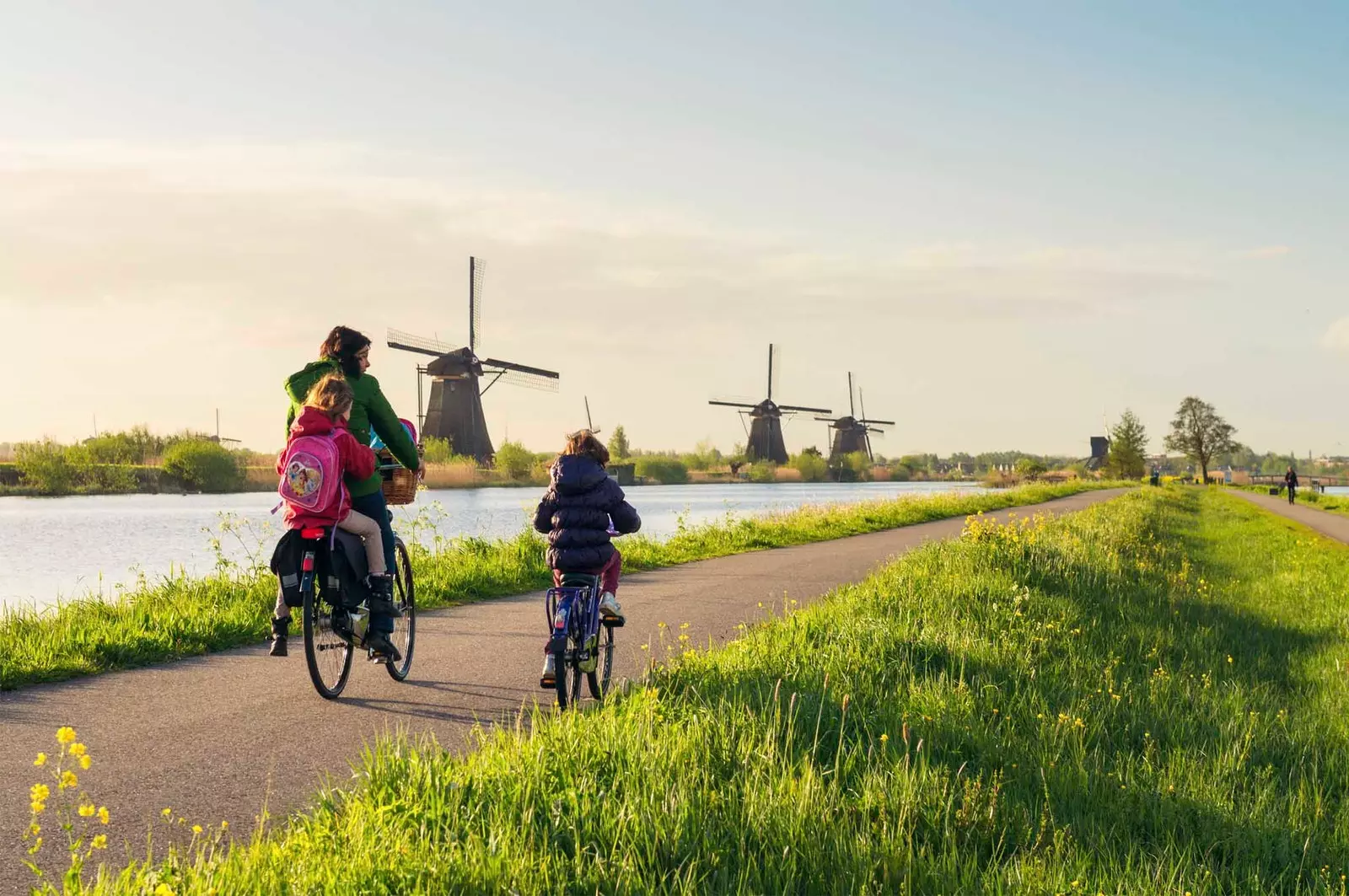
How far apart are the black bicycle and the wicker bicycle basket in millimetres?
601

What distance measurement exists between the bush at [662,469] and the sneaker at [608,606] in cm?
8714

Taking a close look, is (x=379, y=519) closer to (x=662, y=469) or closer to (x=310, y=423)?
(x=310, y=423)

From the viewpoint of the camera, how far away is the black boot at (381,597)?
21.8 ft

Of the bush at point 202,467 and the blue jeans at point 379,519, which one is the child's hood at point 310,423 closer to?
the blue jeans at point 379,519

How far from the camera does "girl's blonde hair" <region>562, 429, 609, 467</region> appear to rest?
20.4 ft

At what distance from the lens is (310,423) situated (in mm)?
6234

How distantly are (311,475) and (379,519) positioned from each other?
2.35ft

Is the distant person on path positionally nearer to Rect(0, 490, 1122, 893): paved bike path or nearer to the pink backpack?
Rect(0, 490, 1122, 893): paved bike path

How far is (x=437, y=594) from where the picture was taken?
11.9 m

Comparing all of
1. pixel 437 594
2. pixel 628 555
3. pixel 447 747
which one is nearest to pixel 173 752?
pixel 447 747

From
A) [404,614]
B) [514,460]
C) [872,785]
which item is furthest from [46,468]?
[872,785]

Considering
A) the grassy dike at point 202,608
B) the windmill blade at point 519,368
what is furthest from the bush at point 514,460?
the grassy dike at point 202,608

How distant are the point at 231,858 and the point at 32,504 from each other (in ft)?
161

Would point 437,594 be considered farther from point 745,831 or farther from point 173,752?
point 745,831
